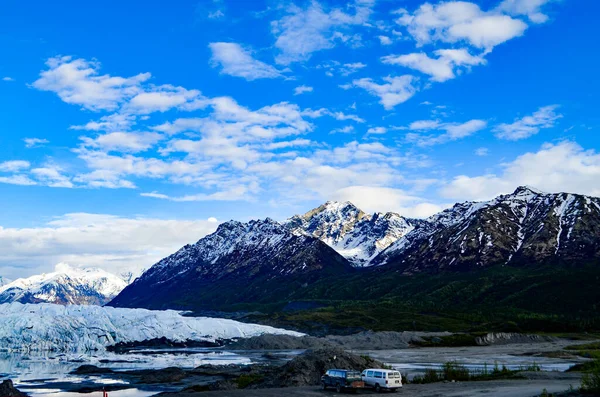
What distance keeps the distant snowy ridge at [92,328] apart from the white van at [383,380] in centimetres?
10839

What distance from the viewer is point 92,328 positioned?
14738 cm

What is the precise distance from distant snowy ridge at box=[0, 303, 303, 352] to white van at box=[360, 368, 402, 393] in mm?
108390

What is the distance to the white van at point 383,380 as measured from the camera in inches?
2012

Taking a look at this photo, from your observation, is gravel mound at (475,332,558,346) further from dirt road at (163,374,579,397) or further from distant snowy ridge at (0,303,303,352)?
dirt road at (163,374,579,397)

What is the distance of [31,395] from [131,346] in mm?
85615

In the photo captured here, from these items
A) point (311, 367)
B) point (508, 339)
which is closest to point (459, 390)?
point (311, 367)

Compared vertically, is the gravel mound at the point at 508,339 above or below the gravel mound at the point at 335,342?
below

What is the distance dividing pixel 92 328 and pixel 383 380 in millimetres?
115682

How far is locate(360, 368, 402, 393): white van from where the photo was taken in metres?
51.1

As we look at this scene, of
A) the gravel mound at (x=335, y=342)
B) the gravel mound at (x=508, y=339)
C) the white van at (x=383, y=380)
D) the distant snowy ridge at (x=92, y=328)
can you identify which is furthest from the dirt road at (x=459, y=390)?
the gravel mound at (x=508, y=339)

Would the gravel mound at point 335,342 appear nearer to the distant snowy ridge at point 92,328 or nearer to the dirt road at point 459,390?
the distant snowy ridge at point 92,328

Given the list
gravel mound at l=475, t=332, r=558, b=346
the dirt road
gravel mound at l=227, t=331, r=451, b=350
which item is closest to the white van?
the dirt road

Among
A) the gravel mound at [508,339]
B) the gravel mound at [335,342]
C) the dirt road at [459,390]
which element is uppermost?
the dirt road at [459,390]

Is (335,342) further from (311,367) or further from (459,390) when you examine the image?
(459,390)
